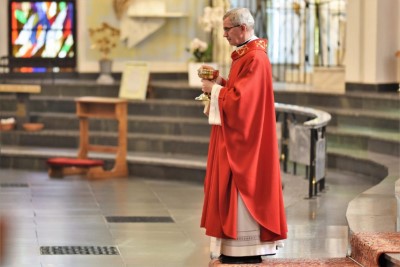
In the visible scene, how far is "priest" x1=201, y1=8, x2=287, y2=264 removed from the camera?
6.00 m

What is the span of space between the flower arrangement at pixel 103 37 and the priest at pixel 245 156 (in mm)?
8446

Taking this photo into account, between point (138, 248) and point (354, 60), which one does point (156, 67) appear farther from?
point (138, 248)

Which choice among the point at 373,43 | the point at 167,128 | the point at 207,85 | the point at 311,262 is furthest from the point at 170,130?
the point at 207,85

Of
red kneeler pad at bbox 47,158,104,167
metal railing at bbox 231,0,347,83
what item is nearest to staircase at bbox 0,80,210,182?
red kneeler pad at bbox 47,158,104,167

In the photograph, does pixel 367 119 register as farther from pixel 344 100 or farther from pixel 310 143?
pixel 310 143

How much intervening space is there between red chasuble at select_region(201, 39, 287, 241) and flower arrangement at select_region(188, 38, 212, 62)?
765 centimetres

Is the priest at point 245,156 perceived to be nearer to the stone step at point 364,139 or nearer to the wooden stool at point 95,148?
the stone step at point 364,139

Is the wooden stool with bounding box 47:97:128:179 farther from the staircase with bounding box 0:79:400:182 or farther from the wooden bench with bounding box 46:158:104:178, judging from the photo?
the staircase with bounding box 0:79:400:182

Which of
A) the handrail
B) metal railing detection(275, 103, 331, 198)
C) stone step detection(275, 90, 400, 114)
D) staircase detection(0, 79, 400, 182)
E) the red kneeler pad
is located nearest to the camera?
the handrail

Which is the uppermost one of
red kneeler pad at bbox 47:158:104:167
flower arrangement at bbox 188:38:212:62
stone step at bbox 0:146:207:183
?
flower arrangement at bbox 188:38:212:62

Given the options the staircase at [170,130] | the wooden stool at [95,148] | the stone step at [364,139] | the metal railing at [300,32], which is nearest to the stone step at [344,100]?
the staircase at [170,130]

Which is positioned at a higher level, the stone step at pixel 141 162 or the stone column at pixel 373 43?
the stone column at pixel 373 43

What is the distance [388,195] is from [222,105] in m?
2.63

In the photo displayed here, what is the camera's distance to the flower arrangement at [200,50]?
13.8 meters
